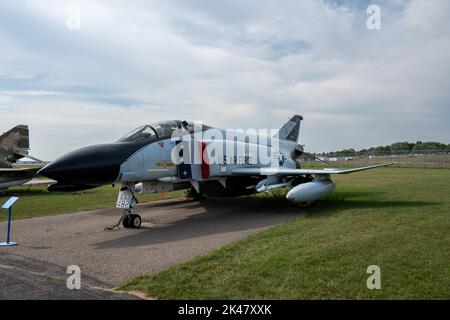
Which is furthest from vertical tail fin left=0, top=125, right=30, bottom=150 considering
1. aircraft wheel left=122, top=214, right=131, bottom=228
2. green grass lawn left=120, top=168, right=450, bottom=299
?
green grass lawn left=120, top=168, right=450, bottom=299

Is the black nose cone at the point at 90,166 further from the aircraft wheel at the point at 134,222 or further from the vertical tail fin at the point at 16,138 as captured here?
the vertical tail fin at the point at 16,138

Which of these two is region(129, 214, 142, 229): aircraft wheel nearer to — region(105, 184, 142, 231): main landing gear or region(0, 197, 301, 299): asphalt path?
region(105, 184, 142, 231): main landing gear

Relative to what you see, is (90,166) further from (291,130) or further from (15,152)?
(15,152)

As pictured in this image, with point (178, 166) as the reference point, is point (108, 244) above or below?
below

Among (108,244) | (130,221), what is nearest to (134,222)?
(130,221)

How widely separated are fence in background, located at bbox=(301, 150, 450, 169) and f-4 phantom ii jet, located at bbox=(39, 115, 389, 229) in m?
21.9

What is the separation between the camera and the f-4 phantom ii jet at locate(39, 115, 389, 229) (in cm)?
827

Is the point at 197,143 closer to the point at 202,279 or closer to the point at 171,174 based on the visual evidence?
the point at 171,174

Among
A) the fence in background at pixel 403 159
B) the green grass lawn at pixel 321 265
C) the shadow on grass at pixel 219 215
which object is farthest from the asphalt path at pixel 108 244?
the fence in background at pixel 403 159

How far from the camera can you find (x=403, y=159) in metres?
48.0

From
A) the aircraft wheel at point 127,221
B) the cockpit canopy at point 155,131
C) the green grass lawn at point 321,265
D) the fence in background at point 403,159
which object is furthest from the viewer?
the fence in background at point 403,159

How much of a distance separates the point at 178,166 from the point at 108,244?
339 centimetres

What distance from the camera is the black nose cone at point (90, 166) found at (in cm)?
777

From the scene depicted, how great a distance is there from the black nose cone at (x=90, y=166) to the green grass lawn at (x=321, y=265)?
350cm
